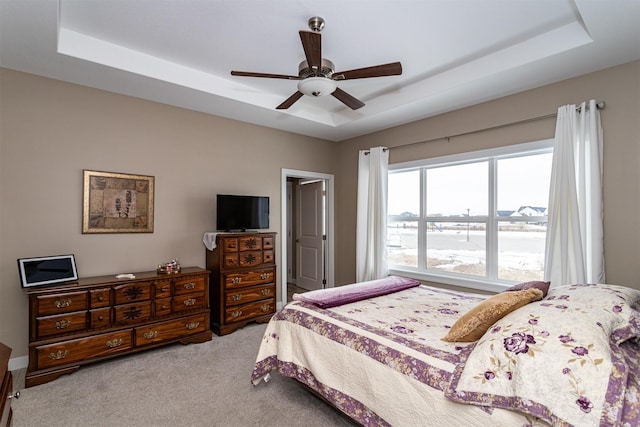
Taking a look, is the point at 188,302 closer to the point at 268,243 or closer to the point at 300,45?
the point at 268,243

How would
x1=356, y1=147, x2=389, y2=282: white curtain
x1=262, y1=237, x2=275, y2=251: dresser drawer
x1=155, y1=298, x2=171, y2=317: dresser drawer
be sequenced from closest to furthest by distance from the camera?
x1=155, y1=298, x2=171, y2=317: dresser drawer → x1=262, y1=237, x2=275, y2=251: dresser drawer → x1=356, y1=147, x2=389, y2=282: white curtain

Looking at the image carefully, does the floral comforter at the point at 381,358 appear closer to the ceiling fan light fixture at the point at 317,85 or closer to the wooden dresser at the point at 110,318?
the wooden dresser at the point at 110,318

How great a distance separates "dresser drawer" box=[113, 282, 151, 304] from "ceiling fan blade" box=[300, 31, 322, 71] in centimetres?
260

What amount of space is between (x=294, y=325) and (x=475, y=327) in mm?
1228

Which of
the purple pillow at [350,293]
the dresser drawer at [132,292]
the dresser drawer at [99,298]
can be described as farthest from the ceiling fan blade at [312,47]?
the dresser drawer at [99,298]

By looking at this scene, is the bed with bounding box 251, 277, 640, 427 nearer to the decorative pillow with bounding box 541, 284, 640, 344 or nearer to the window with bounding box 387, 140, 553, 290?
the decorative pillow with bounding box 541, 284, 640, 344

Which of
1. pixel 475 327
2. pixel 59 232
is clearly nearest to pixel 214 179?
pixel 59 232

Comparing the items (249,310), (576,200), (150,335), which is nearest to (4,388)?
(150,335)

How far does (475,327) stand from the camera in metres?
1.68

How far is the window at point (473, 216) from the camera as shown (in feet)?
10.9

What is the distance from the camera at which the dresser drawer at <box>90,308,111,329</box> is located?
2807mm

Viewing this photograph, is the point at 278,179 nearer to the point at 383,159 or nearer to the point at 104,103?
the point at 383,159

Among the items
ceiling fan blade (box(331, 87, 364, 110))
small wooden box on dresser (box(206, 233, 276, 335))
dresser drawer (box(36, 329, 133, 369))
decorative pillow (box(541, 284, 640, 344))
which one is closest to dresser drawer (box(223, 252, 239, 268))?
small wooden box on dresser (box(206, 233, 276, 335))

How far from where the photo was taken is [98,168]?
3244 millimetres
